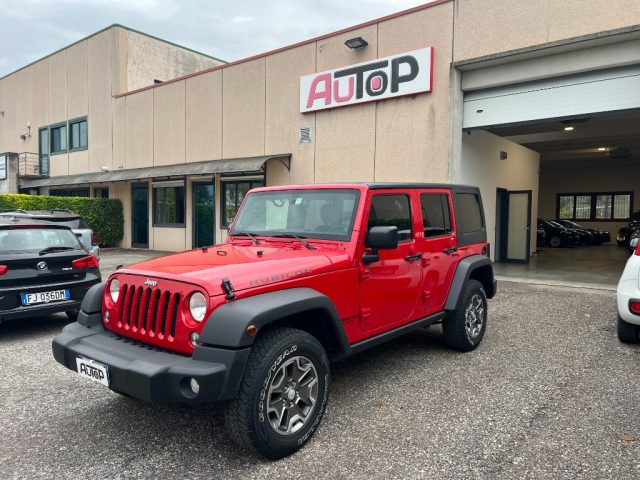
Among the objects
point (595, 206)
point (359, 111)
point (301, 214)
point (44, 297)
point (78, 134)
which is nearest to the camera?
point (301, 214)

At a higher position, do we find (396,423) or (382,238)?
(382,238)

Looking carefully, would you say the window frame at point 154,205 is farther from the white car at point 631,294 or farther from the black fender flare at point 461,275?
the white car at point 631,294

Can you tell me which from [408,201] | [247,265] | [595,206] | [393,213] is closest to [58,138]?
[408,201]

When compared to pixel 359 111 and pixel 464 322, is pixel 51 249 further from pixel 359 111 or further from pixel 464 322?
pixel 359 111

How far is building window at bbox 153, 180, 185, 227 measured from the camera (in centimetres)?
1727

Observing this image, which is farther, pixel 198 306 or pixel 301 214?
pixel 301 214

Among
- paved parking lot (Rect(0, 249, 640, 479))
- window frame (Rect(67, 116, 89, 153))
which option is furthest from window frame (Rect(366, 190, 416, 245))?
window frame (Rect(67, 116, 89, 153))

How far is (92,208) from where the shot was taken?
1850cm

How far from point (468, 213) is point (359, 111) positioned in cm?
739

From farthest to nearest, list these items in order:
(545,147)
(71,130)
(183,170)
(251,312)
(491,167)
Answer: (71,130), (545,147), (183,170), (491,167), (251,312)

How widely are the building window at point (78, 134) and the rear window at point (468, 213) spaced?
19969 millimetres

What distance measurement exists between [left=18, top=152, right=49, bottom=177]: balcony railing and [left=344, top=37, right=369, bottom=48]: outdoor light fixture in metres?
18.5

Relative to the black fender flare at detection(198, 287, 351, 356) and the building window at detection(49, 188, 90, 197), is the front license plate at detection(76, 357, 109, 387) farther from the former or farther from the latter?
the building window at detection(49, 188, 90, 197)

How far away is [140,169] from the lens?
58.1 ft
